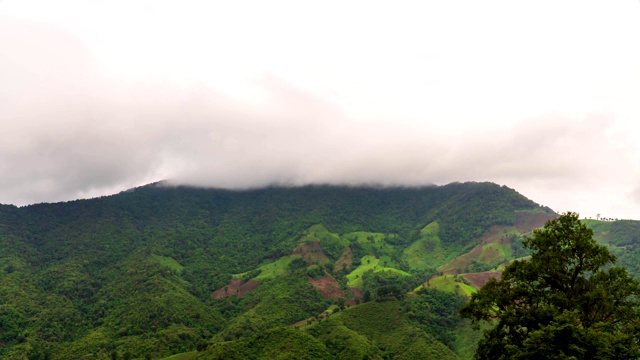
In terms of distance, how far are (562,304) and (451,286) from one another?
171m

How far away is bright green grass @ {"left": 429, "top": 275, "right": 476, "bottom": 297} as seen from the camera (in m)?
183

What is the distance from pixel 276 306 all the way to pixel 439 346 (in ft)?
273

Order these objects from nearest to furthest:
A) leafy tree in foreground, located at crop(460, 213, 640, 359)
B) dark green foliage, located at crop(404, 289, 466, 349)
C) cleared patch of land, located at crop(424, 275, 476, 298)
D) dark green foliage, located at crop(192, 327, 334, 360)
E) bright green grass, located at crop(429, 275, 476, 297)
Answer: leafy tree in foreground, located at crop(460, 213, 640, 359), dark green foliage, located at crop(192, 327, 334, 360), dark green foliage, located at crop(404, 289, 466, 349), bright green grass, located at crop(429, 275, 476, 297), cleared patch of land, located at crop(424, 275, 476, 298)

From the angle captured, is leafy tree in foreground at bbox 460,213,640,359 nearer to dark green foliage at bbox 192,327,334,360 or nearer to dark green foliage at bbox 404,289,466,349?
dark green foliage at bbox 192,327,334,360

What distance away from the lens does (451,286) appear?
18662 centimetres

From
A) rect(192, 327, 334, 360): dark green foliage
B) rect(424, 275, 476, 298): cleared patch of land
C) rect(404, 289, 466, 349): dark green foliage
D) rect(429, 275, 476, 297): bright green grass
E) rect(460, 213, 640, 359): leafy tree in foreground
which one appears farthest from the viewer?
rect(424, 275, 476, 298): cleared patch of land

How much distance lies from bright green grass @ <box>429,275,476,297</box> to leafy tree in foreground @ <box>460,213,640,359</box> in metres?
165

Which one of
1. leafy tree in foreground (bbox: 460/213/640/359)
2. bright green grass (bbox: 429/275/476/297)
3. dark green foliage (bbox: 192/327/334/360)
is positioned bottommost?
dark green foliage (bbox: 192/327/334/360)

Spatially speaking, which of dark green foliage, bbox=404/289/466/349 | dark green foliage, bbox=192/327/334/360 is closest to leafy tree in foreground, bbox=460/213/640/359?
dark green foliage, bbox=192/327/334/360

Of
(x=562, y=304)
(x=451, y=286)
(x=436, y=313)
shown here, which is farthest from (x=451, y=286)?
(x=562, y=304)

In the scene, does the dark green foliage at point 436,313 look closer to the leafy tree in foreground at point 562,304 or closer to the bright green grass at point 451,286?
the bright green grass at point 451,286

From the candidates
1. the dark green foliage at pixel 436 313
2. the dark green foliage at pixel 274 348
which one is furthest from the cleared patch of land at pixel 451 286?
the dark green foliage at pixel 274 348

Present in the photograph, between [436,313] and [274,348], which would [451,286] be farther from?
[274,348]

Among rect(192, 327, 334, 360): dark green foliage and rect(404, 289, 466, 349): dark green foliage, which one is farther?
rect(404, 289, 466, 349): dark green foliage
